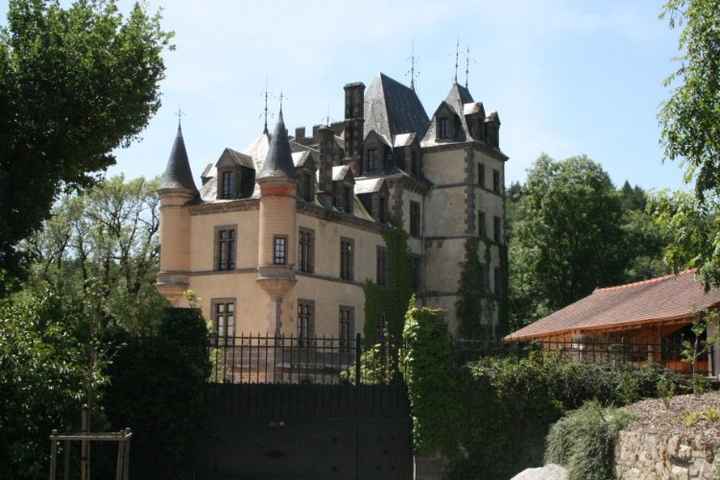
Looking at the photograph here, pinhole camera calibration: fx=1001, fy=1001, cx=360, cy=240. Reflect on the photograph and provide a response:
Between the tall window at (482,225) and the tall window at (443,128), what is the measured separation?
4.12 m

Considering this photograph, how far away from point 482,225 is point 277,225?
14.0m

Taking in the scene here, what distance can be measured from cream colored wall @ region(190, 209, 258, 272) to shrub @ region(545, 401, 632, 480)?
74.2ft

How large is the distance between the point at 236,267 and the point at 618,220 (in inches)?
996

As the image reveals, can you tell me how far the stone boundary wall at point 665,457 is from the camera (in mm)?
14312

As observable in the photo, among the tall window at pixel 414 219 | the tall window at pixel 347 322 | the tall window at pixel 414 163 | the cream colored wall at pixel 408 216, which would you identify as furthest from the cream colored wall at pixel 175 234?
the tall window at pixel 414 163

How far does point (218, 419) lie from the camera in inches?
757

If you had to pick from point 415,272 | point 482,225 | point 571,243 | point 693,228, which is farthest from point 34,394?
point 571,243

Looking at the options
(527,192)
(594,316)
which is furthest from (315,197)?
(527,192)

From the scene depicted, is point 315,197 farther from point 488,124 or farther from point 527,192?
point 527,192

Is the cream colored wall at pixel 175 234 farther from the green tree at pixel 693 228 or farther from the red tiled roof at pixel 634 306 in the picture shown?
the green tree at pixel 693 228

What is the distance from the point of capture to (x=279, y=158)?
38156 mm

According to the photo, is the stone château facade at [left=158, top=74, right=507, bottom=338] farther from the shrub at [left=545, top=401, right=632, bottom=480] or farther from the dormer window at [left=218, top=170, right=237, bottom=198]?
the shrub at [left=545, top=401, right=632, bottom=480]

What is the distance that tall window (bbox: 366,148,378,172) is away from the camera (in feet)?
154

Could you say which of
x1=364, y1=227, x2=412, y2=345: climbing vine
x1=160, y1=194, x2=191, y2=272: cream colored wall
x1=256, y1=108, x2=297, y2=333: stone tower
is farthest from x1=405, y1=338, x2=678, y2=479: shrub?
x1=364, y1=227, x2=412, y2=345: climbing vine
